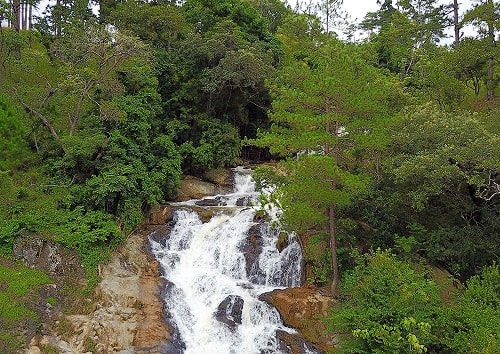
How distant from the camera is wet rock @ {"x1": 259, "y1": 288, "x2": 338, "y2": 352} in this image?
38.6 ft

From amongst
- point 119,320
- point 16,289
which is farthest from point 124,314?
point 16,289

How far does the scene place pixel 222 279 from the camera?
14484 mm

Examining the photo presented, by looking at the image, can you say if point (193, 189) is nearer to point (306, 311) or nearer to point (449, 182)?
point (306, 311)

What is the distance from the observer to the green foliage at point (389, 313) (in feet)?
30.1

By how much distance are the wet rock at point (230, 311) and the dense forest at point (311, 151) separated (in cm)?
275

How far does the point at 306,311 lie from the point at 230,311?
242 cm

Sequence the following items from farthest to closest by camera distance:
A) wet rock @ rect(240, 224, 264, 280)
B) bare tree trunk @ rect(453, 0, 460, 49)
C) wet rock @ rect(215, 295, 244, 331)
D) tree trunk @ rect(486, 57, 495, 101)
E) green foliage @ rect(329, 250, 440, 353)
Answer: bare tree trunk @ rect(453, 0, 460, 49), tree trunk @ rect(486, 57, 495, 101), wet rock @ rect(240, 224, 264, 280), wet rock @ rect(215, 295, 244, 331), green foliage @ rect(329, 250, 440, 353)

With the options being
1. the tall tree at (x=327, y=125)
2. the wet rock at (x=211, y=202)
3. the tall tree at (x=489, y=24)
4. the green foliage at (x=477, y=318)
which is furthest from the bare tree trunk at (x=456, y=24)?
the wet rock at (x=211, y=202)

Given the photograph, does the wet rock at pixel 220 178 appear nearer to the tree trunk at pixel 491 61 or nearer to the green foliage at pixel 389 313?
the green foliage at pixel 389 313

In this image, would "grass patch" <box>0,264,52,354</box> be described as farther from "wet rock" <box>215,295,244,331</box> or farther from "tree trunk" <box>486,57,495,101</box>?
"tree trunk" <box>486,57,495,101</box>

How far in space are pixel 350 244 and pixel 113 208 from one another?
376 inches

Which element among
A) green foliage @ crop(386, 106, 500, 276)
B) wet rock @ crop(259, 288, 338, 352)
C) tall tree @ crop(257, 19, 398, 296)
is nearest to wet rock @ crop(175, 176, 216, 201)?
wet rock @ crop(259, 288, 338, 352)

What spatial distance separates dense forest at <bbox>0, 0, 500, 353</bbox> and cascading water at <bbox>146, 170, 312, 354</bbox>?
142 cm

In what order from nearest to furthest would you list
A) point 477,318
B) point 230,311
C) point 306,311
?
1. point 477,318
2. point 306,311
3. point 230,311
